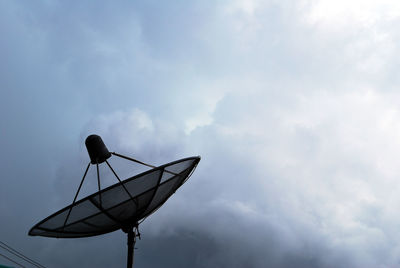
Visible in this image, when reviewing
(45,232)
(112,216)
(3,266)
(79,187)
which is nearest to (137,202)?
(112,216)

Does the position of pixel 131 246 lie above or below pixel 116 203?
below

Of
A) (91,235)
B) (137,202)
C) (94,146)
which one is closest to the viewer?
A: (94,146)

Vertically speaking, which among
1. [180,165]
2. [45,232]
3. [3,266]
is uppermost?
[180,165]

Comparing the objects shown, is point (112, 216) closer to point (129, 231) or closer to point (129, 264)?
point (129, 231)

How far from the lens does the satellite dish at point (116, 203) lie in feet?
64.8

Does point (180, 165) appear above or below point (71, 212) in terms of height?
above

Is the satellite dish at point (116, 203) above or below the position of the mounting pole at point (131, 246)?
above

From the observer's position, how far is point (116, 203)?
21141 mm

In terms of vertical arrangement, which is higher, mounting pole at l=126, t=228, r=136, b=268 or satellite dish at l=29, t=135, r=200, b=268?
satellite dish at l=29, t=135, r=200, b=268

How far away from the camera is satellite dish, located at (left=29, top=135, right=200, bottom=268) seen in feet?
64.8

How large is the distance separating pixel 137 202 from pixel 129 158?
2.55m

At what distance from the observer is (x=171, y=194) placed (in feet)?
74.7

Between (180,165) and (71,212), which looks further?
(71,212)

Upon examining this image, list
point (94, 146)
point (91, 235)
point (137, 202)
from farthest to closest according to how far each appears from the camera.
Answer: point (91, 235), point (137, 202), point (94, 146)
